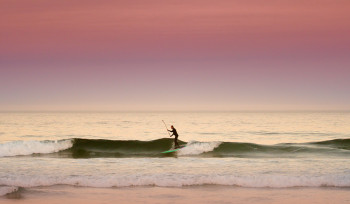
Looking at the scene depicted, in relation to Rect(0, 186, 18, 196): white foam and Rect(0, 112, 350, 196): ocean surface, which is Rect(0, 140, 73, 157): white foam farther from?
Rect(0, 186, 18, 196): white foam

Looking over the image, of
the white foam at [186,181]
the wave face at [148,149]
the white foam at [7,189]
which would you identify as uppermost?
the wave face at [148,149]

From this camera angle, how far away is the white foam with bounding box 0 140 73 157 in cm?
2894

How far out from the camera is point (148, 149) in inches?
1319

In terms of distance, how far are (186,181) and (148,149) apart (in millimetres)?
16633

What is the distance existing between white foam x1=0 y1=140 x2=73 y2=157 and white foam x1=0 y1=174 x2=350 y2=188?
11983 mm

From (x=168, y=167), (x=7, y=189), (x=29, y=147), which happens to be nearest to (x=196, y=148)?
(x=168, y=167)

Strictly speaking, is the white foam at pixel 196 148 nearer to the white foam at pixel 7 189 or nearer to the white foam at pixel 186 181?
the white foam at pixel 186 181

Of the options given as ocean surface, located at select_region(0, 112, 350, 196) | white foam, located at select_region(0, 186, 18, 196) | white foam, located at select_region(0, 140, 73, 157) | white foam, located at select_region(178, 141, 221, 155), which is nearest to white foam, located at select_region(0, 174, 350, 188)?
ocean surface, located at select_region(0, 112, 350, 196)

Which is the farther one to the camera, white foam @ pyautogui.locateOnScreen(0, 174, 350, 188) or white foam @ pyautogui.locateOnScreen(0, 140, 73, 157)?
white foam @ pyautogui.locateOnScreen(0, 140, 73, 157)

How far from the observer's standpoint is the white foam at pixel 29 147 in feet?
94.9

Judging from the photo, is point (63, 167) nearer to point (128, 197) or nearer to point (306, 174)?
point (128, 197)

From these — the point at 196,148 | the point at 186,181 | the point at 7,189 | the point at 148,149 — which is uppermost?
the point at 196,148

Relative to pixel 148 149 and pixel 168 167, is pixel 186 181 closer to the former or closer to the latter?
pixel 168 167

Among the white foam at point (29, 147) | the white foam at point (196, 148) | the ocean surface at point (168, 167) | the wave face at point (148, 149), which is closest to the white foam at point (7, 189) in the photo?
the ocean surface at point (168, 167)
